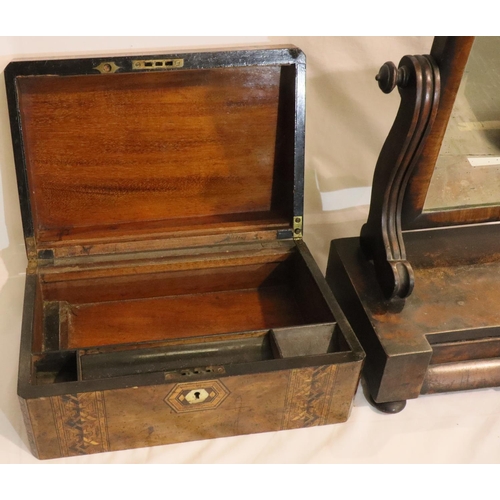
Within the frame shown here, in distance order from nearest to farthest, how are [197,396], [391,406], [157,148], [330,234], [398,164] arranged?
[197,396]
[398,164]
[391,406]
[157,148]
[330,234]

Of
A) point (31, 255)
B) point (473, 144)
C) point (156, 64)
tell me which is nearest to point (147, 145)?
point (156, 64)

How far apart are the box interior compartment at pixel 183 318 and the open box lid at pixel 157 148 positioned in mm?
103

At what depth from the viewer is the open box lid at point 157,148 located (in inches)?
61.0

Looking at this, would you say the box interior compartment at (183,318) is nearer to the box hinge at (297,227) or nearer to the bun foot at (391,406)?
the box hinge at (297,227)

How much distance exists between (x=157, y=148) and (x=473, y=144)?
2.62 feet

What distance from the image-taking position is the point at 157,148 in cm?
168

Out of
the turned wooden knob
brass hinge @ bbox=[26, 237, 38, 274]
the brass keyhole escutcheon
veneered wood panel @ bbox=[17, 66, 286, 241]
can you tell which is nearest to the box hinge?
veneered wood panel @ bbox=[17, 66, 286, 241]

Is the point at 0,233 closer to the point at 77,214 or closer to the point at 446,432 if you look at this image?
the point at 77,214

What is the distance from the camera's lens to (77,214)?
173 cm

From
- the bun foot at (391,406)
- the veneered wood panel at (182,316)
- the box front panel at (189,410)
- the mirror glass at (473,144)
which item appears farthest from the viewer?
the veneered wood panel at (182,316)

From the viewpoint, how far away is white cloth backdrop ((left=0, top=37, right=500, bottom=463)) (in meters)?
1.48

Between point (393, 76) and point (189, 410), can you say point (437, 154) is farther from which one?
point (189, 410)

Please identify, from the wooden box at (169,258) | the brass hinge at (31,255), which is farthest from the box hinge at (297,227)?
the brass hinge at (31,255)

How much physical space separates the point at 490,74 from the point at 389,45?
427 mm
